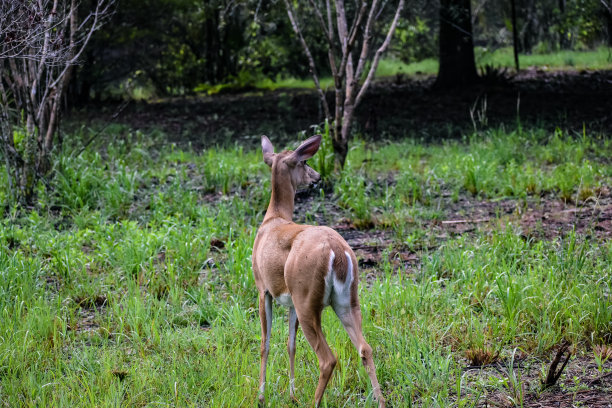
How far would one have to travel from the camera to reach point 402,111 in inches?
502

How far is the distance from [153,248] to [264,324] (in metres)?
2.36

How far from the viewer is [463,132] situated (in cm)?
1066

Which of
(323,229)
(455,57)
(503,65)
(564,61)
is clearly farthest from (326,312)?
(564,61)

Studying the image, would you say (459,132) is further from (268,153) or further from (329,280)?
(329,280)

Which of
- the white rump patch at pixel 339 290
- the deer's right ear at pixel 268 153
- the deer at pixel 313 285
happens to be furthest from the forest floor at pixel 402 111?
the white rump patch at pixel 339 290

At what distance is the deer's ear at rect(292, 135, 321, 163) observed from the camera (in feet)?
11.8

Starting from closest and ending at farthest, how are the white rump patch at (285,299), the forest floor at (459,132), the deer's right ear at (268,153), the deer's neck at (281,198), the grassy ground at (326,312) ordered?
the white rump patch at (285,299), the grassy ground at (326,312), the forest floor at (459,132), the deer's neck at (281,198), the deer's right ear at (268,153)

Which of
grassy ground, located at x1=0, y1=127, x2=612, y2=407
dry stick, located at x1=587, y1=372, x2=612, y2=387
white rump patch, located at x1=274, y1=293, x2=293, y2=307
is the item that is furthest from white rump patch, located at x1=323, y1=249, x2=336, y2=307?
dry stick, located at x1=587, y1=372, x2=612, y2=387

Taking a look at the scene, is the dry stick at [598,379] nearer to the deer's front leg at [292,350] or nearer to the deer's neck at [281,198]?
the deer's front leg at [292,350]

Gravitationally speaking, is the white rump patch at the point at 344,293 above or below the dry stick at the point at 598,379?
above

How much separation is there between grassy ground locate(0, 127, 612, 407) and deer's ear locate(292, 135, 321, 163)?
40.8 inches

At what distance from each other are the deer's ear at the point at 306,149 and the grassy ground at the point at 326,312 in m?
1.04

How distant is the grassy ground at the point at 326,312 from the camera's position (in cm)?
345

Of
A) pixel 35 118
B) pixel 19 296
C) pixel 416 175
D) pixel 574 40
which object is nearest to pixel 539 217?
pixel 416 175
